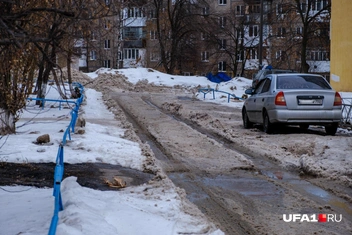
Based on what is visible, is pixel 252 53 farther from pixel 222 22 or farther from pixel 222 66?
pixel 222 22

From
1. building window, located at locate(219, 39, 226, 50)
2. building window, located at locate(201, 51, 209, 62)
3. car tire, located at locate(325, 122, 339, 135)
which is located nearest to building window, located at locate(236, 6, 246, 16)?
building window, located at locate(219, 39, 226, 50)

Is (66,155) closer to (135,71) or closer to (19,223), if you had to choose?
(19,223)

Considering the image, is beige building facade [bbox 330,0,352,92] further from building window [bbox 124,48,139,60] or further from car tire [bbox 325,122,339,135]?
building window [bbox 124,48,139,60]

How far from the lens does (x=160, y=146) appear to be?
13.0m

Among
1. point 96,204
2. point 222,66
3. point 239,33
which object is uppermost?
Result: point 239,33

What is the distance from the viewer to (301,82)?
15.0m

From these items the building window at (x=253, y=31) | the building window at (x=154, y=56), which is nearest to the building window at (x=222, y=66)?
the building window at (x=253, y=31)

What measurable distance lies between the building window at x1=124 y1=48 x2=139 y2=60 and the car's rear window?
5857 cm

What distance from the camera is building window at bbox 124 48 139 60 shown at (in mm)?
73438

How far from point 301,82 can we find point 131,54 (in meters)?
59.9

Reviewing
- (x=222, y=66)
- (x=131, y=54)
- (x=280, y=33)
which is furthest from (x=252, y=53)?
(x=131, y=54)

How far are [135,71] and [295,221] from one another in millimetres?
44713

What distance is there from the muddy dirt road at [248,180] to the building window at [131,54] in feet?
189

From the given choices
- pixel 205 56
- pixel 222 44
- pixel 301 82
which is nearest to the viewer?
pixel 301 82
